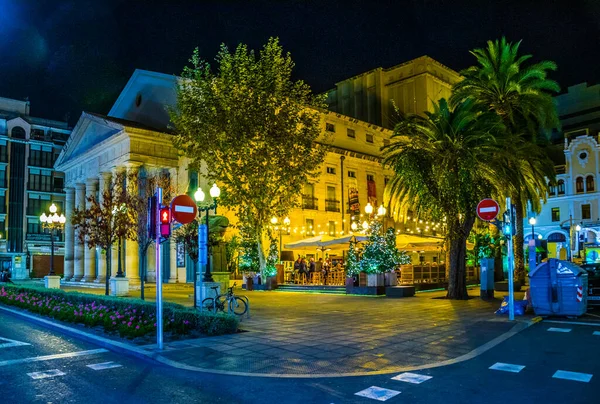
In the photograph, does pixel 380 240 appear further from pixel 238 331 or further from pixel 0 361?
pixel 0 361

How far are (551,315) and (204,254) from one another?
10140mm

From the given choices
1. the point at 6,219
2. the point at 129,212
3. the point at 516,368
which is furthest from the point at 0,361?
the point at 6,219

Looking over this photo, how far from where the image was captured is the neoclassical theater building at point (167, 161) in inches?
1409

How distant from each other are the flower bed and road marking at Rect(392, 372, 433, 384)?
5.09 m

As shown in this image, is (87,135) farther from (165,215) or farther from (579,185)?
(579,185)

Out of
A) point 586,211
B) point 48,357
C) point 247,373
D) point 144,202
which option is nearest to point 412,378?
→ point 247,373

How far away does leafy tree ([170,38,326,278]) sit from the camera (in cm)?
2758

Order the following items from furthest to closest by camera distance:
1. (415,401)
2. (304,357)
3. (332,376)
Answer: (304,357), (332,376), (415,401)

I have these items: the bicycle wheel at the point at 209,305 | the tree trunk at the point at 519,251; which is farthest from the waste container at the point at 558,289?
the tree trunk at the point at 519,251

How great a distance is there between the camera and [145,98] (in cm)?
4122

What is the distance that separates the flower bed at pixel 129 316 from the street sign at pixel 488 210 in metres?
7.71

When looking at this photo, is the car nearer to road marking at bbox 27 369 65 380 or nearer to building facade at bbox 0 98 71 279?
road marking at bbox 27 369 65 380

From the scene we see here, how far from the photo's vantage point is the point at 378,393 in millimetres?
6867

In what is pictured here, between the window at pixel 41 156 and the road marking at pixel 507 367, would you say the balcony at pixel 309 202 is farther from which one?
the window at pixel 41 156
